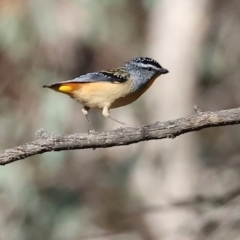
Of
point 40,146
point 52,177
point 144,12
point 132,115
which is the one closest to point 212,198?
point 40,146

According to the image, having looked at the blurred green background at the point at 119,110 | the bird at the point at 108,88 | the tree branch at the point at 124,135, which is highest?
the blurred green background at the point at 119,110

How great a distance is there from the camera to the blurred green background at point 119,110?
390 inches

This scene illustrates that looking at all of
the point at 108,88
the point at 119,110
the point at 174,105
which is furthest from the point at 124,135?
the point at 119,110

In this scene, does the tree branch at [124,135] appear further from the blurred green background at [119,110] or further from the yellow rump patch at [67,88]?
the blurred green background at [119,110]

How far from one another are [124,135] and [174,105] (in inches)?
273

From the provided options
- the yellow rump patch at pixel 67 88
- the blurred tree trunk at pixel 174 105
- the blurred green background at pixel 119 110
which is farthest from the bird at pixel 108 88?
the blurred tree trunk at pixel 174 105

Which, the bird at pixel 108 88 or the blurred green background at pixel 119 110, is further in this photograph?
the blurred green background at pixel 119 110

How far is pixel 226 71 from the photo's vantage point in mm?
10977

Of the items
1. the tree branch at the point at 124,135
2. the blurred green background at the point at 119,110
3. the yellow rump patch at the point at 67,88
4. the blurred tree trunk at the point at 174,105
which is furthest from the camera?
the blurred tree trunk at the point at 174,105

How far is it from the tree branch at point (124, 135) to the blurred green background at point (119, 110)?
552cm

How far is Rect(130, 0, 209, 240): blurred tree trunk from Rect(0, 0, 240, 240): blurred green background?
2cm

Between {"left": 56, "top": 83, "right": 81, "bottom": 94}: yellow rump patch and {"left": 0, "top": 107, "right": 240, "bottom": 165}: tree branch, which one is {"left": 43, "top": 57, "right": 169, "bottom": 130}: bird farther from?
{"left": 0, "top": 107, "right": 240, "bottom": 165}: tree branch

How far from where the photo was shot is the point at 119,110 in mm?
11422

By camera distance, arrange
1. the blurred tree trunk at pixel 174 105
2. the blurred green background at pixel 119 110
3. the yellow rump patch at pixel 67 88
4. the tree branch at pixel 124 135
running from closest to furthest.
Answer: the tree branch at pixel 124 135
the yellow rump patch at pixel 67 88
the blurred green background at pixel 119 110
the blurred tree trunk at pixel 174 105
